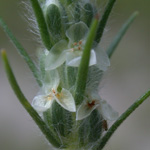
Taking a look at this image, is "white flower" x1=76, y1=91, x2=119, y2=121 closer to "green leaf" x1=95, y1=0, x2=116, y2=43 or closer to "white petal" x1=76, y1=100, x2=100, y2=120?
"white petal" x1=76, y1=100, x2=100, y2=120

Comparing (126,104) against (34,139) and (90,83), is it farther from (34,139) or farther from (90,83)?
(90,83)

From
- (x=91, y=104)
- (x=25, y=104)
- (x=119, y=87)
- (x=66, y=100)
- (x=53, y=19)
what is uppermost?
(x=53, y=19)

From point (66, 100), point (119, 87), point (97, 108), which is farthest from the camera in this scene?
point (119, 87)

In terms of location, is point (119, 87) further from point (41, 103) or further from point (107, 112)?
point (41, 103)

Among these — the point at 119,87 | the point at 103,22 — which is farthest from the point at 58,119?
the point at 119,87

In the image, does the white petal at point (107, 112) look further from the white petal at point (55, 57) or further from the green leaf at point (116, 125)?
the white petal at point (55, 57)

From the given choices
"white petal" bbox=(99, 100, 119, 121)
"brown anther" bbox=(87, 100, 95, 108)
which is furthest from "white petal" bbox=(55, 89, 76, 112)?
"white petal" bbox=(99, 100, 119, 121)

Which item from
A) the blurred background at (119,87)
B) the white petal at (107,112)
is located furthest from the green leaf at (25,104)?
the blurred background at (119,87)

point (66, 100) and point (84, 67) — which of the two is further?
point (66, 100)
